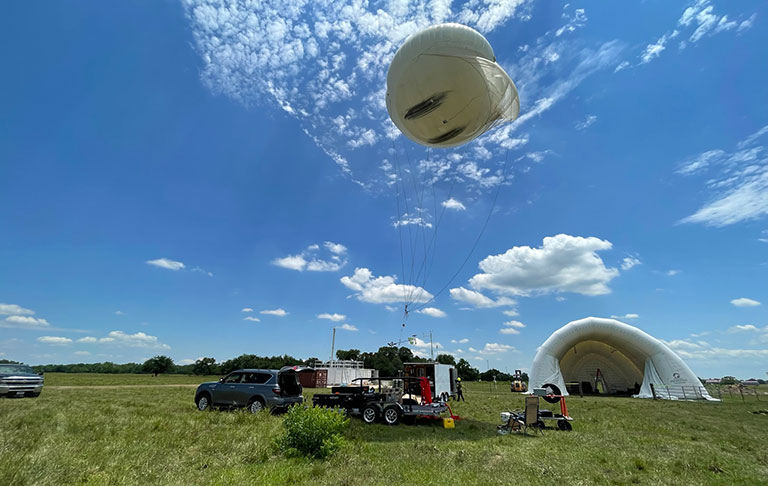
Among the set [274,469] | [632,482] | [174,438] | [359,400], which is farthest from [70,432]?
[632,482]

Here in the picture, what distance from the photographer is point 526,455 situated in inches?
307

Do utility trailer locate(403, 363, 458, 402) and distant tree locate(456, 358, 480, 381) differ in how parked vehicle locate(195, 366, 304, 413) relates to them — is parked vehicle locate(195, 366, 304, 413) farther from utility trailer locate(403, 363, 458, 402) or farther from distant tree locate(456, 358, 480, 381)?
distant tree locate(456, 358, 480, 381)

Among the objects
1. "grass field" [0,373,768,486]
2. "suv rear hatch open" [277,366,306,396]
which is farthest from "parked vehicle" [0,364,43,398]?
"suv rear hatch open" [277,366,306,396]

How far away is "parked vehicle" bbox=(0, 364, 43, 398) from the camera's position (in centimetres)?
1573

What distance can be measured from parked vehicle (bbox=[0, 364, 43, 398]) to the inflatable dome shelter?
3447cm

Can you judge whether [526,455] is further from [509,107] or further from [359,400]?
[509,107]

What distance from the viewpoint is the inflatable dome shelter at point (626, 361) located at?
3247 centimetres

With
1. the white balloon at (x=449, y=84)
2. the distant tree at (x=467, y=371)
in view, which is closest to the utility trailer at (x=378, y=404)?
the white balloon at (x=449, y=84)

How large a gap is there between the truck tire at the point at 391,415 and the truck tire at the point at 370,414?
0.29 meters

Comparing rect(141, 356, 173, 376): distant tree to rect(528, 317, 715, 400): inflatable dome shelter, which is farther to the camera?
rect(141, 356, 173, 376): distant tree

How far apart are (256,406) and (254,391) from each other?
1.83ft

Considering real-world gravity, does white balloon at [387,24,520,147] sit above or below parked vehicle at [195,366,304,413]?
above

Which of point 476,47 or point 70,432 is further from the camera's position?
point 476,47

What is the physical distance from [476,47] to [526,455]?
36.7 ft
